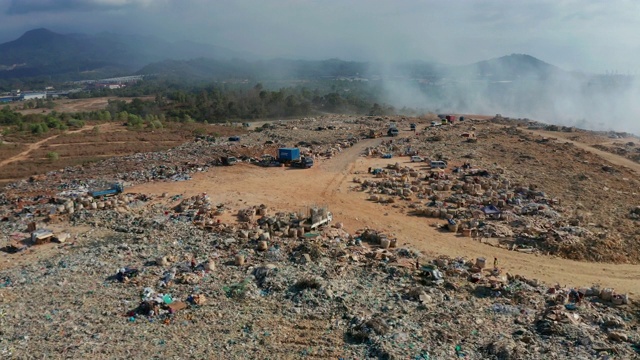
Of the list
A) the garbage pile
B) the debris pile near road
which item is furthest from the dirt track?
the garbage pile

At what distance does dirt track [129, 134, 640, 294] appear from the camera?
13312mm

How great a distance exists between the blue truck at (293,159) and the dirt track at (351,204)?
22.5 inches

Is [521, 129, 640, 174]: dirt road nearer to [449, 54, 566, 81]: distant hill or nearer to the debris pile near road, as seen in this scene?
the debris pile near road

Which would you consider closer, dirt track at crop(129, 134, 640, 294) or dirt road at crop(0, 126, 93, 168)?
dirt track at crop(129, 134, 640, 294)

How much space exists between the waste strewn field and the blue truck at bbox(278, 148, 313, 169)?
1252mm

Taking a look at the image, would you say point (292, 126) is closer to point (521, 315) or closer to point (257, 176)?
point (257, 176)

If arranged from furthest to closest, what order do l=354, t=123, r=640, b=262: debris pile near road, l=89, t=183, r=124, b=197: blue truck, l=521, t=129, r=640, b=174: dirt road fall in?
l=521, t=129, r=640, b=174: dirt road < l=89, t=183, r=124, b=197: blue truck < l=354, t=123, r=640, b=262: debris pile near road

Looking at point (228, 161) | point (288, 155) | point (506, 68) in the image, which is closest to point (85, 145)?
point (228, 161)

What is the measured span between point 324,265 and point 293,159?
1368 centimetres

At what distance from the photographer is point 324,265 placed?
42.1 feet

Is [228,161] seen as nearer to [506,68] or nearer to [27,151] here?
[27,151]

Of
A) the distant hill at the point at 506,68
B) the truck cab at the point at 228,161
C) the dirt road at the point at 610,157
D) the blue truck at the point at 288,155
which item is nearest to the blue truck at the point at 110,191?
the truck cab at the point at 228,161

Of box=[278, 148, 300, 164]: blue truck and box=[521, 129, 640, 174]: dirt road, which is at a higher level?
box=[278, 148, 300, 164]: blue truck

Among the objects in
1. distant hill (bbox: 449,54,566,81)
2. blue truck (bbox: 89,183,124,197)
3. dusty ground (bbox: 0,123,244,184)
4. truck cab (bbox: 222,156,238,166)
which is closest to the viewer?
blue truck (bbox: 89,183,124,197)
